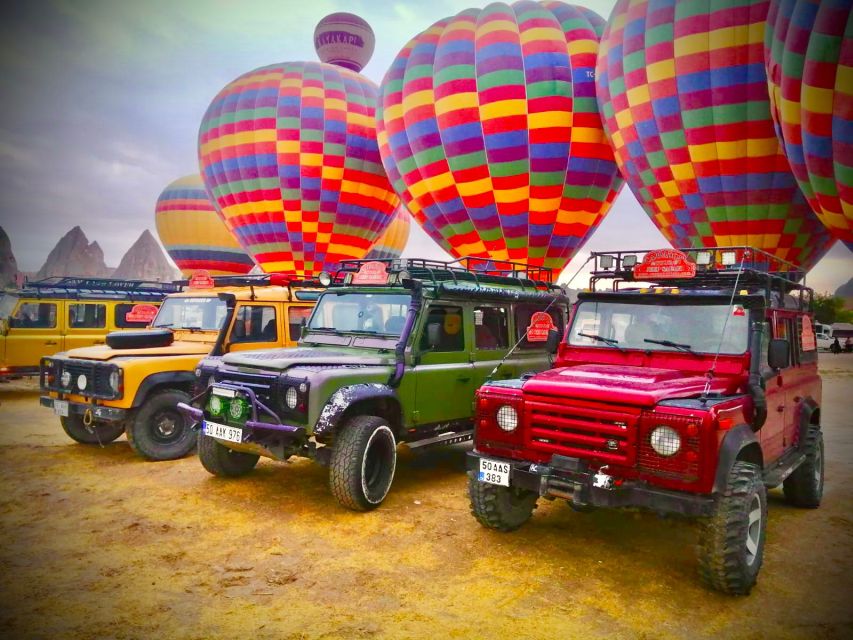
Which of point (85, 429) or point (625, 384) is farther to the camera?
point (85, 429)

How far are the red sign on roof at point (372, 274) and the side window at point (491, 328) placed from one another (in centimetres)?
126

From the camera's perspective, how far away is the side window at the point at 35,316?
12.7m

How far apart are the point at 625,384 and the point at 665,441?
559 millimetres

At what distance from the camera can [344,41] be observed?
26188 millimetres

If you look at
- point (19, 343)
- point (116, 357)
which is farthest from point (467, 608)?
point (19, 343)

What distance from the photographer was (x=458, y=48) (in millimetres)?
15992

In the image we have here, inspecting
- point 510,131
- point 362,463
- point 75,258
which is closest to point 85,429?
point 362,463

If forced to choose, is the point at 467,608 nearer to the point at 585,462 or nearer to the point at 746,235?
the point at 585,462

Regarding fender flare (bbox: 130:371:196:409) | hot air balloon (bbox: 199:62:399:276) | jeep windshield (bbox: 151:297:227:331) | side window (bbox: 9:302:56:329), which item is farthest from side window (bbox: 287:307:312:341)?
hot air balloon (bbox: 199:62:399:276)

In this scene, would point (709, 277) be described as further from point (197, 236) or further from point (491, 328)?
point (197, 236)

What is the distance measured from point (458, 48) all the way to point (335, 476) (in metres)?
13.4

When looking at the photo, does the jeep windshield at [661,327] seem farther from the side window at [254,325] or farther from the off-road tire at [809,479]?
the side window at [254,325]

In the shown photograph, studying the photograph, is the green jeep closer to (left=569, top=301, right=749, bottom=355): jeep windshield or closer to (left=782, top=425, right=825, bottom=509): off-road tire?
(left=569, top=301, right=749, bottom=355): jeep windshield

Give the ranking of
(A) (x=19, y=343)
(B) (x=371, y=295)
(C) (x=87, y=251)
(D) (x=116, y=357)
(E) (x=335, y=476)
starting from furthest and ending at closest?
(C) (x=87, y=251), (A) (x=19, y=343), (D) (x=116, y=357), (B) (x=371, y=295), (E) (x=335, y=476)
